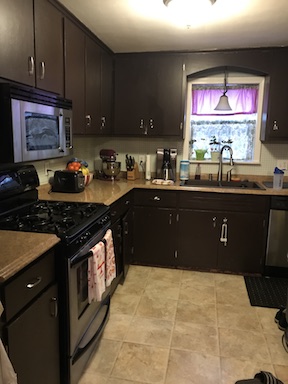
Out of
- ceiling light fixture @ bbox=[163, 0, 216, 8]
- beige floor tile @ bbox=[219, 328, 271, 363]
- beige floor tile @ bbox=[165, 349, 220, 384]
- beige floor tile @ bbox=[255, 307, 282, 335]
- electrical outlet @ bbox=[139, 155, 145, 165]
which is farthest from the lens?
electrical outlet @ bbox=[139, 155, 145, 165]

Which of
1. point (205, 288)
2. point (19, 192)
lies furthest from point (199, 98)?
point (19, 192)

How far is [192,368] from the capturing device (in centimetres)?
194

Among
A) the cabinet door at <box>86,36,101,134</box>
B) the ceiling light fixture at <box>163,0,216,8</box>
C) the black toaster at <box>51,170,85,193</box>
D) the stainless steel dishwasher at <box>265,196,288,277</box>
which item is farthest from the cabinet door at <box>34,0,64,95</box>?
the stainless steel dishwasher at <box>265,196,288,277</box>

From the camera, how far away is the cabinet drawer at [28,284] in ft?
3.89

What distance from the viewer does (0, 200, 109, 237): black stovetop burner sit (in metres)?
1.68

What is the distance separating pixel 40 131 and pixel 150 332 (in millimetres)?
1576

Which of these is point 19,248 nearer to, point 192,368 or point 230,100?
point 192,368

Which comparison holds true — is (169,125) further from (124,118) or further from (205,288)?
(205,288)

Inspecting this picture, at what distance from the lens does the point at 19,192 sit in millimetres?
2088

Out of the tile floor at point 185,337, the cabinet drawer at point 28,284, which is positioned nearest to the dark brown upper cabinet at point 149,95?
the tile floor at point 185,337

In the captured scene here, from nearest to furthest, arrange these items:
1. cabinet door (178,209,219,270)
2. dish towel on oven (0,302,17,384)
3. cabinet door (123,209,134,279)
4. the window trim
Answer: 1. dish towel on oven (0,302,17,384)
2. cabinet door (123,209,134,279)
3. cabinet door (178,209,219,270)
4. the window trim

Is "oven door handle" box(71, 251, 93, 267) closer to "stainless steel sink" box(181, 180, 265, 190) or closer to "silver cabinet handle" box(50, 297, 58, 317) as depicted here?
"silver cabinet handle" box(50, 297, 58, 317)

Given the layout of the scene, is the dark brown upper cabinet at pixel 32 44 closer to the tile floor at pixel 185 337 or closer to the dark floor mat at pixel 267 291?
the tile floor at pixel 185 337

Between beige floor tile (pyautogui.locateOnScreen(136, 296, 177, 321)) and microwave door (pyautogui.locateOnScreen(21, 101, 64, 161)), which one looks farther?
beige floor tile (pyautogui.locateOnScreen(136, 296, 177, 321))
